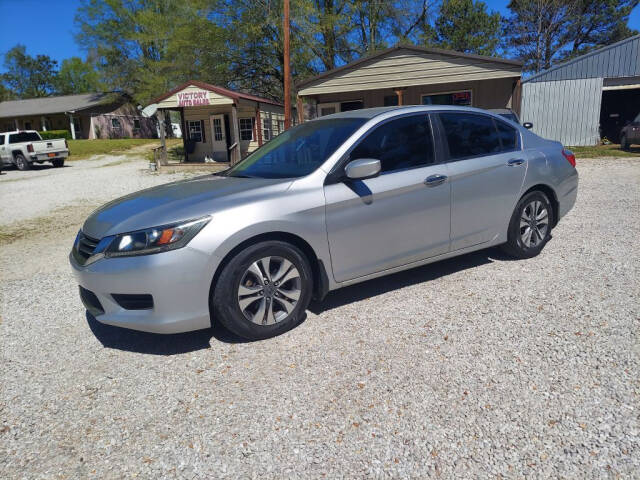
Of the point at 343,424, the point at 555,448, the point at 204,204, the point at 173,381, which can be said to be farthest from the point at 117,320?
the point at 555,448

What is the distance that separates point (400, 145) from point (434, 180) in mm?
427

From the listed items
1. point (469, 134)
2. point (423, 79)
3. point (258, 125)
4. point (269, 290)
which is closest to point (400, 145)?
point (469, 134)

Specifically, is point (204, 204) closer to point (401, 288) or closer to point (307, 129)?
point (307, 129)

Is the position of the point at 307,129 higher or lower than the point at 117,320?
higher

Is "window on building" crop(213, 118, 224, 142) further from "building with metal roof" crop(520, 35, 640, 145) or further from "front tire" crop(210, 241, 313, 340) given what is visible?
"front tire" crop(210, 241, 313, 340)

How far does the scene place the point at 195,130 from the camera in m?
23.1

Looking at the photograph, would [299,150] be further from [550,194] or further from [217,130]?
[217,130]

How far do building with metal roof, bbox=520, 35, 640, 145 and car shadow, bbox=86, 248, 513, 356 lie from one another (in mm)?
19208

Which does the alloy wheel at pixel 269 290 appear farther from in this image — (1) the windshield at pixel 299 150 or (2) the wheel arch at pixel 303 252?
(1) the windshield at pixel 299 150

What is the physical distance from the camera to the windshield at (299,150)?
376cm

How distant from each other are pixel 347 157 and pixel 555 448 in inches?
94.3

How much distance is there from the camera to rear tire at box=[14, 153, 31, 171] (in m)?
21.8

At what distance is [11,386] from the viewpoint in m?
2.99

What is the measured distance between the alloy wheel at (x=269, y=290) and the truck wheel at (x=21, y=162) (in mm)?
23197
